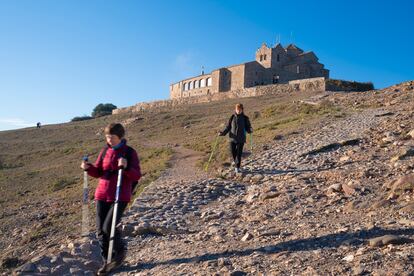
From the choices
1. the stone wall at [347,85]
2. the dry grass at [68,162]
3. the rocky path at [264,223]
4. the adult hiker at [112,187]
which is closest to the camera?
the rocky path at [264,223]

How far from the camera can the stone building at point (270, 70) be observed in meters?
61.0

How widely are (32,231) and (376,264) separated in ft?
30.0

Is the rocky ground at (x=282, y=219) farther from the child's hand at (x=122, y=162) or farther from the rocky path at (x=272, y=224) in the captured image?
the child's hand at (x=122, y=162)

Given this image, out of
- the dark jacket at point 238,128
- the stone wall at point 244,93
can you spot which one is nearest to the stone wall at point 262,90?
the stone wall at point 244,93

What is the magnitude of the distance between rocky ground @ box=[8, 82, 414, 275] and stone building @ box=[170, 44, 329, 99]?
4736 centimetres

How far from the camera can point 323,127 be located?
1797cm

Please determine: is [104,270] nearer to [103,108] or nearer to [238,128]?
[238,128]

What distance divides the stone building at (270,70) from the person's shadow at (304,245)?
54.9 m

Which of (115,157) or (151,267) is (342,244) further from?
(115,157)

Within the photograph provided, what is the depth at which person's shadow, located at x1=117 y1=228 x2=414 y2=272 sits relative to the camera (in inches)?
234

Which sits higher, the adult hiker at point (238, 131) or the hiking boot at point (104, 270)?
the adult hiker at point (238, 131)

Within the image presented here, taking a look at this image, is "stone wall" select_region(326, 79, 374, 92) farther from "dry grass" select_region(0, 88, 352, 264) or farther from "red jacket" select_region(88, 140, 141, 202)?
"red jacket" select_region(88, 140, 141, 202)

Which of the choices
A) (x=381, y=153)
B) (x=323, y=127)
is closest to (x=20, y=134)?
(x=323, y=127)

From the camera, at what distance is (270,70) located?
62.3 meters
